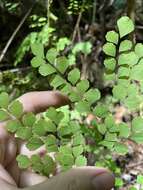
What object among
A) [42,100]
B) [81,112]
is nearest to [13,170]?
[42,100]

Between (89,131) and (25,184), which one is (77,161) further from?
(25,184)

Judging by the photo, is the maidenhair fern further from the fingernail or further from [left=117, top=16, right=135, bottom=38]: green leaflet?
the fingernail

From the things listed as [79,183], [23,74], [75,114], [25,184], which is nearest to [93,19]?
[23,74]

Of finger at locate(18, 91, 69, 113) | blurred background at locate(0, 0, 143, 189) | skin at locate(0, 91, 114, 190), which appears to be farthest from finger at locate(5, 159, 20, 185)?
blurred background at locate(0, 0, 143, 189)

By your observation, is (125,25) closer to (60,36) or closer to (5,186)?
(5,186)

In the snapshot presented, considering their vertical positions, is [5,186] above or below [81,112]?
below
